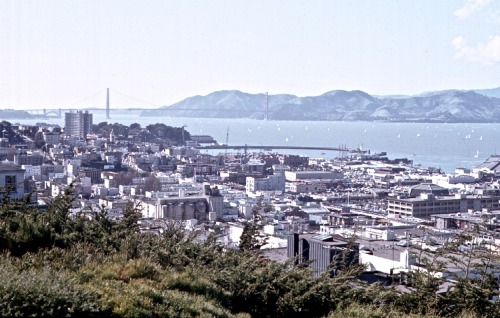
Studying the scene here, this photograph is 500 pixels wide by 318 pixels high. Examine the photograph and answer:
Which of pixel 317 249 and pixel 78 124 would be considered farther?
pixel 78 124

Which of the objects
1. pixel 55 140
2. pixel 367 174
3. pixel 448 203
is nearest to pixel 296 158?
pixel 367 174

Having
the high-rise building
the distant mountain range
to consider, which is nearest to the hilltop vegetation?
the high-rise building

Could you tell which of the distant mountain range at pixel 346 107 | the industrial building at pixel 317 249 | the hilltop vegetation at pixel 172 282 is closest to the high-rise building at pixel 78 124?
the industrial building at pixel 317 249

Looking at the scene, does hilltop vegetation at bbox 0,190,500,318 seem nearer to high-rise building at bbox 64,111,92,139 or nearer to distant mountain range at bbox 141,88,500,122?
high-rise building at bbox 64,111,92,139

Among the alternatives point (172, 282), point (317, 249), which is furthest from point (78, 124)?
point (172, 282)

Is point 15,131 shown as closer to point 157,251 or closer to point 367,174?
point 367,174

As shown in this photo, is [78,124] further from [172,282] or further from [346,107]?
[346,107]

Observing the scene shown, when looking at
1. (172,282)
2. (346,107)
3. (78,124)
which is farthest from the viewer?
(346,107)
